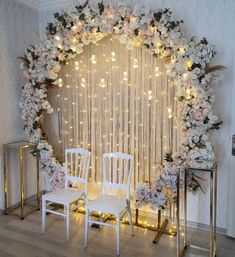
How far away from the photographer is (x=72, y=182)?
139 inches

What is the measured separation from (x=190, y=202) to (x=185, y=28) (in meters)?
1.98

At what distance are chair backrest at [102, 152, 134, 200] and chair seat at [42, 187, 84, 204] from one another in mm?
325

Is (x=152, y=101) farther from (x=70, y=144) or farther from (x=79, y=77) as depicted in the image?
(x=70, y=144)

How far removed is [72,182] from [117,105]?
116 cm

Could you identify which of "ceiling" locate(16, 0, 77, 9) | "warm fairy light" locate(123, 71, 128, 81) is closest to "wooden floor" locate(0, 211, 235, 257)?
"warm fairy light" locate(123, 71, 128, 81)

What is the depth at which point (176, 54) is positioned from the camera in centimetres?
276

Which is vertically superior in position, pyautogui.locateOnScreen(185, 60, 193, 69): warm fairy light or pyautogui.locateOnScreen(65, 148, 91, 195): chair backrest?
pyautogui.locateOnScreen(185, 60, 193, 69): warm fairy light

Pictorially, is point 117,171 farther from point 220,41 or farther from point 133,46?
point 220,41

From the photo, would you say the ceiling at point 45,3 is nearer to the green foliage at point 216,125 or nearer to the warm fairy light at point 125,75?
the warm fairy light at point 125,75

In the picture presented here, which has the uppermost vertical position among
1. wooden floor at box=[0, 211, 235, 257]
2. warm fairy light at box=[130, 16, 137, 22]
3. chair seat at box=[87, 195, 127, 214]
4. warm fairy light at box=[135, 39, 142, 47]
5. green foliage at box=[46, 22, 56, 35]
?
green foliage at box=[46, 22, 56, 35]

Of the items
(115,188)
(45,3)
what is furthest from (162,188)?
(45,3)

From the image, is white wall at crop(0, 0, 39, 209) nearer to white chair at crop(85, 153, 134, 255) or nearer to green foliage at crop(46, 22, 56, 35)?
green foliage at crop(46, 22, 56, 35)

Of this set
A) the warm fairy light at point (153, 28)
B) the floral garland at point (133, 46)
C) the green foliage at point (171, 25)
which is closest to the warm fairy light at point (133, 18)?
the floral garland at point (133, 46)

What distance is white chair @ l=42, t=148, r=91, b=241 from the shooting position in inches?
118
